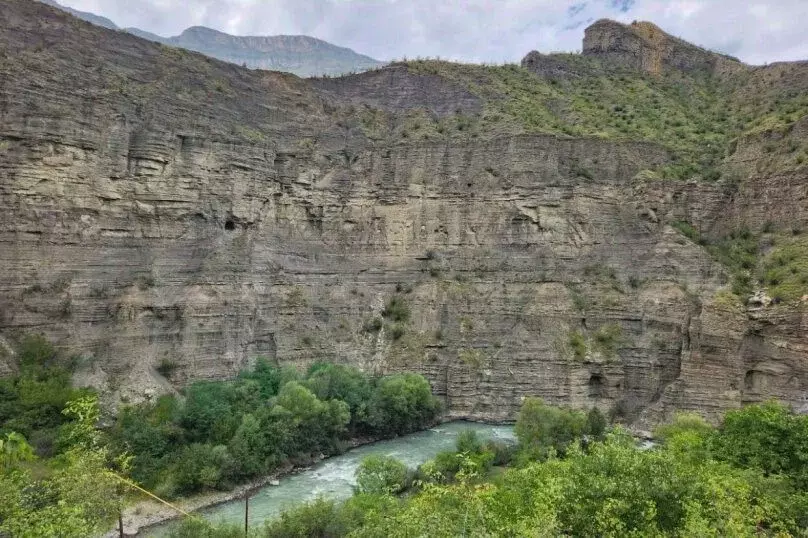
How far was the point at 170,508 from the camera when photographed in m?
25.7

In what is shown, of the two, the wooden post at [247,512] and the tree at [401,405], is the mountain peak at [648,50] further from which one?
the wooden post at [247,512]

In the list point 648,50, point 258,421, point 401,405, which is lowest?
point 401,405

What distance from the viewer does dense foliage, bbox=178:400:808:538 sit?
1260cm

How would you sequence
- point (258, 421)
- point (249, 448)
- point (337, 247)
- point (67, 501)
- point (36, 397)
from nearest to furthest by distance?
point (67, 501), point (36, 397), point (249, 448), point (258, 421), point (337, 247)

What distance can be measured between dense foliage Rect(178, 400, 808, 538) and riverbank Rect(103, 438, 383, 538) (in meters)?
4.51

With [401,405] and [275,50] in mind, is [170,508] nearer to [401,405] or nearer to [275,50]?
[401,405]

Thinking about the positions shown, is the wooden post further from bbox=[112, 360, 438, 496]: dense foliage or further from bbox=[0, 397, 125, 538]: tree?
bbox=[0, 397, 125, 538]: tree

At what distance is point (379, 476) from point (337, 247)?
892 inches

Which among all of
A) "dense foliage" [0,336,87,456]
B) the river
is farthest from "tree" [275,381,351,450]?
"dense foliage" [0,336,87,456]

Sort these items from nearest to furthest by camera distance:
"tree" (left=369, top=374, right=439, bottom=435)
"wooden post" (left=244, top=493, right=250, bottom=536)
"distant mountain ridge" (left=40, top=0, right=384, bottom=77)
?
1. "wooden post" (left=244, top=493, right=250, bottom=536)
2. "tree" (left=369, top=374, right=439, bottom=435)
3. "distant mountain ridge" (left=40, top=0, right=384, bottom=77)

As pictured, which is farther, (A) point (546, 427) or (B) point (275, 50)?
(B) point (275, 50)

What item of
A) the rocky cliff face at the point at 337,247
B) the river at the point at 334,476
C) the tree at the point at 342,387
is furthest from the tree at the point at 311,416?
the rocky cliff face at the point at 337,247

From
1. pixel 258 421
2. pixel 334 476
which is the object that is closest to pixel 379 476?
pixel 334 476

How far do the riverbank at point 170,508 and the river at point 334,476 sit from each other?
0.32 m
